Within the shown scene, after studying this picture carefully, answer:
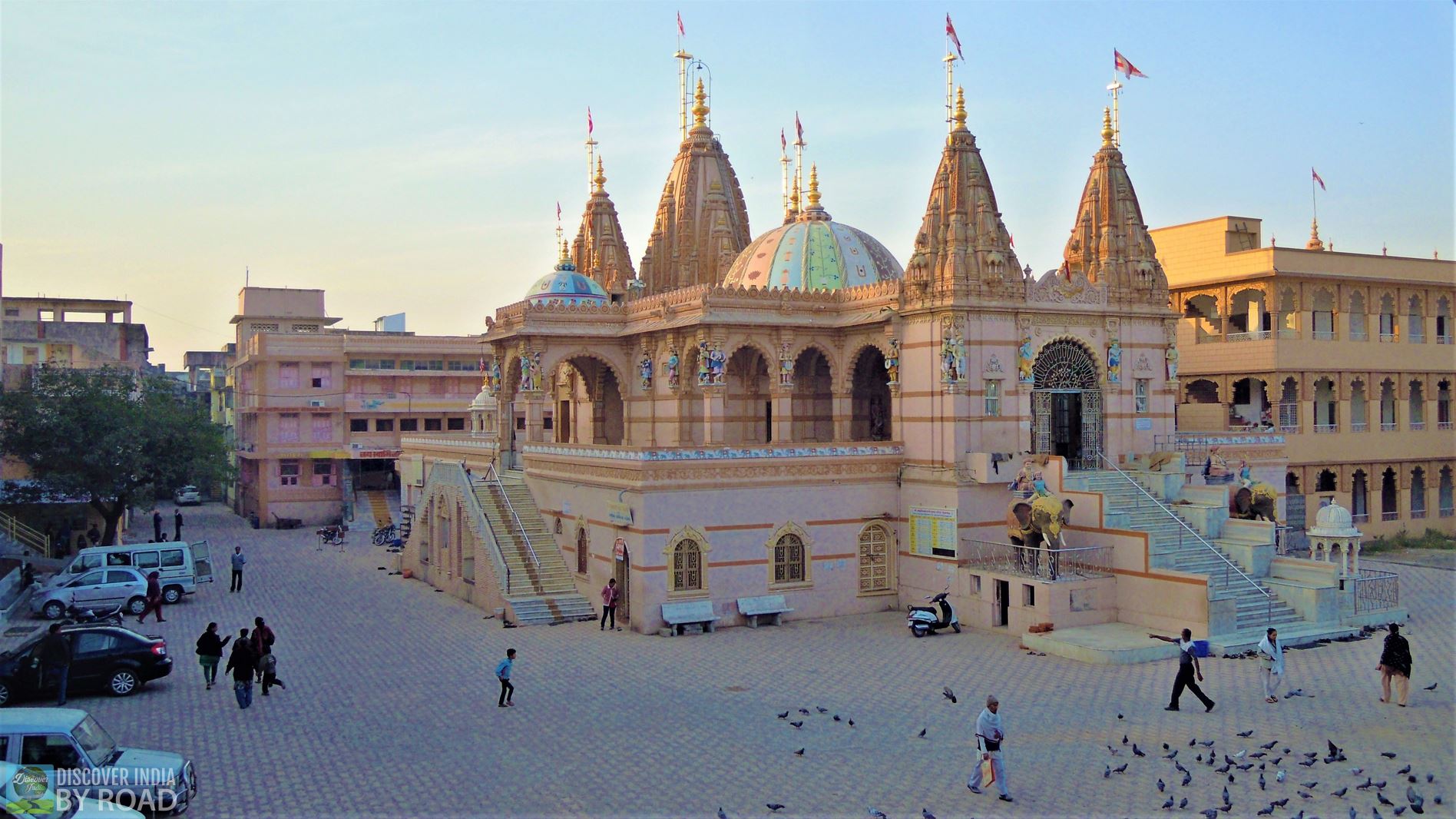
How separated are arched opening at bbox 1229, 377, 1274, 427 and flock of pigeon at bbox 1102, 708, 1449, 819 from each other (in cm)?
2697

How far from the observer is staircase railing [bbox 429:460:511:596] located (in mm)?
28094

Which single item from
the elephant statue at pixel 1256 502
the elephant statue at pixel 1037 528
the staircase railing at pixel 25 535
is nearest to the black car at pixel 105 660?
the elephant statue at pixel 1037 528

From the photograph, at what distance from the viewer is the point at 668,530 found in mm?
25797

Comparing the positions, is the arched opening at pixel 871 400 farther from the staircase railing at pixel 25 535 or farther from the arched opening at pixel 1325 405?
the staircase railing at pixel 25 535

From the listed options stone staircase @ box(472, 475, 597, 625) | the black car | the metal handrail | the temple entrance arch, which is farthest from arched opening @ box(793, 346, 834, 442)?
the black car

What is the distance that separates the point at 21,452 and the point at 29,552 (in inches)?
123

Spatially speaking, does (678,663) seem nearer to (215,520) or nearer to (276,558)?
(276,558)

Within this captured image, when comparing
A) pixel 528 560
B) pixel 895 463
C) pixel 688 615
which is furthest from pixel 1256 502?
pixel 528 560

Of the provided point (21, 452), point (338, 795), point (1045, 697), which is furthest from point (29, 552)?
point (1045, 697)

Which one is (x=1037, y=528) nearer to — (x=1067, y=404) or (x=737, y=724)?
(x=1067, y=404)

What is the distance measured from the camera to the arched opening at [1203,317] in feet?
142

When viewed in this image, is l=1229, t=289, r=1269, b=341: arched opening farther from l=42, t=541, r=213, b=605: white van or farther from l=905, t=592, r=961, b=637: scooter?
l=42, t=541, r=213, b=605: white van

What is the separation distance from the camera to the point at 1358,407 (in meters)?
42.6

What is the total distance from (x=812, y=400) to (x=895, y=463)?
5.97 m
